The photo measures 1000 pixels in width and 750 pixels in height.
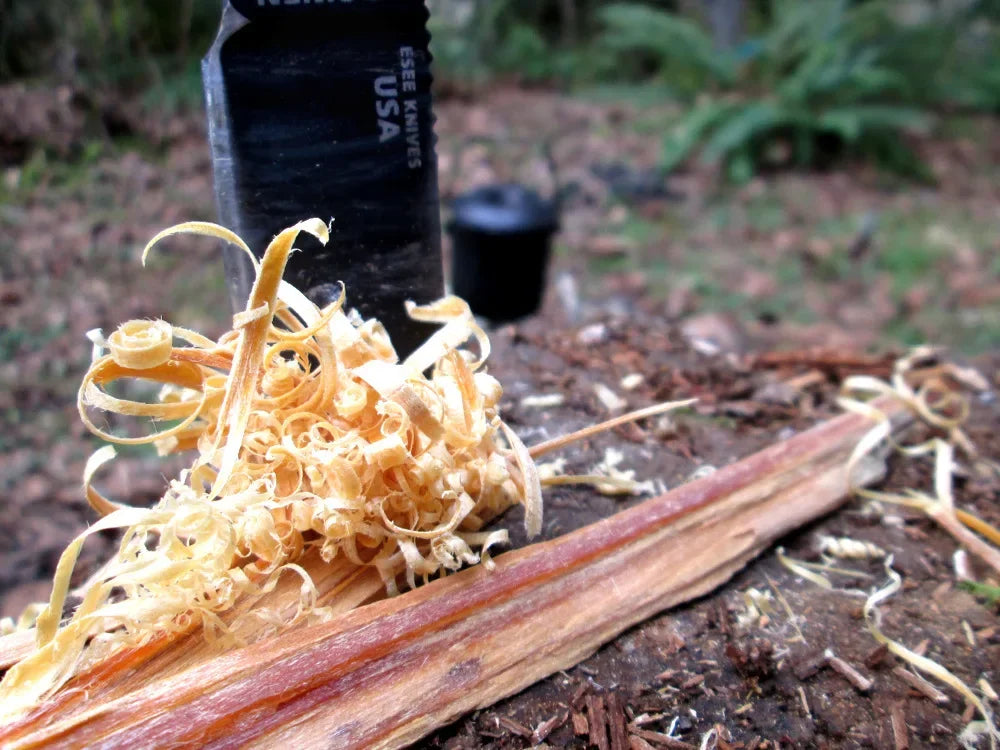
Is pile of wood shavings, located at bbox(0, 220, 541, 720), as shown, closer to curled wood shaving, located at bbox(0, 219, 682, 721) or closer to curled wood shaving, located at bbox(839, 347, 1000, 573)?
curled wood shaving, located at bbox(0, 219, 682, 721)

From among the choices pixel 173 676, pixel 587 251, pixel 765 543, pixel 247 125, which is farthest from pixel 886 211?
pixel 173 676

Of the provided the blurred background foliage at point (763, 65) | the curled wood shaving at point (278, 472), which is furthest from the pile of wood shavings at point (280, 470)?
the blurred background foliage at point (763, 65)

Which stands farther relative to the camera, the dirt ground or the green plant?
the green plant

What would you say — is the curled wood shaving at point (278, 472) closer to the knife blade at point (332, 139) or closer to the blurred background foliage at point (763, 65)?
the knife blade at point (332, 139)

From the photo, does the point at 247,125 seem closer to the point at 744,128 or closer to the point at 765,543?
the point at 765,543

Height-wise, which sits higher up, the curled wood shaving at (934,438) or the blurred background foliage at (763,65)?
the blurred background foliage at (763,65)

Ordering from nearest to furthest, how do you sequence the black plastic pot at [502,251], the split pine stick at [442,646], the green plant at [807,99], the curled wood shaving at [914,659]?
the split pine stick at [442,646], the curled wood shaving at [914,659], the black plastic pot at [502,251], the green plant at [807,99]

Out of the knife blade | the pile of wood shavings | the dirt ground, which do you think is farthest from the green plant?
the pile of wood shavings
